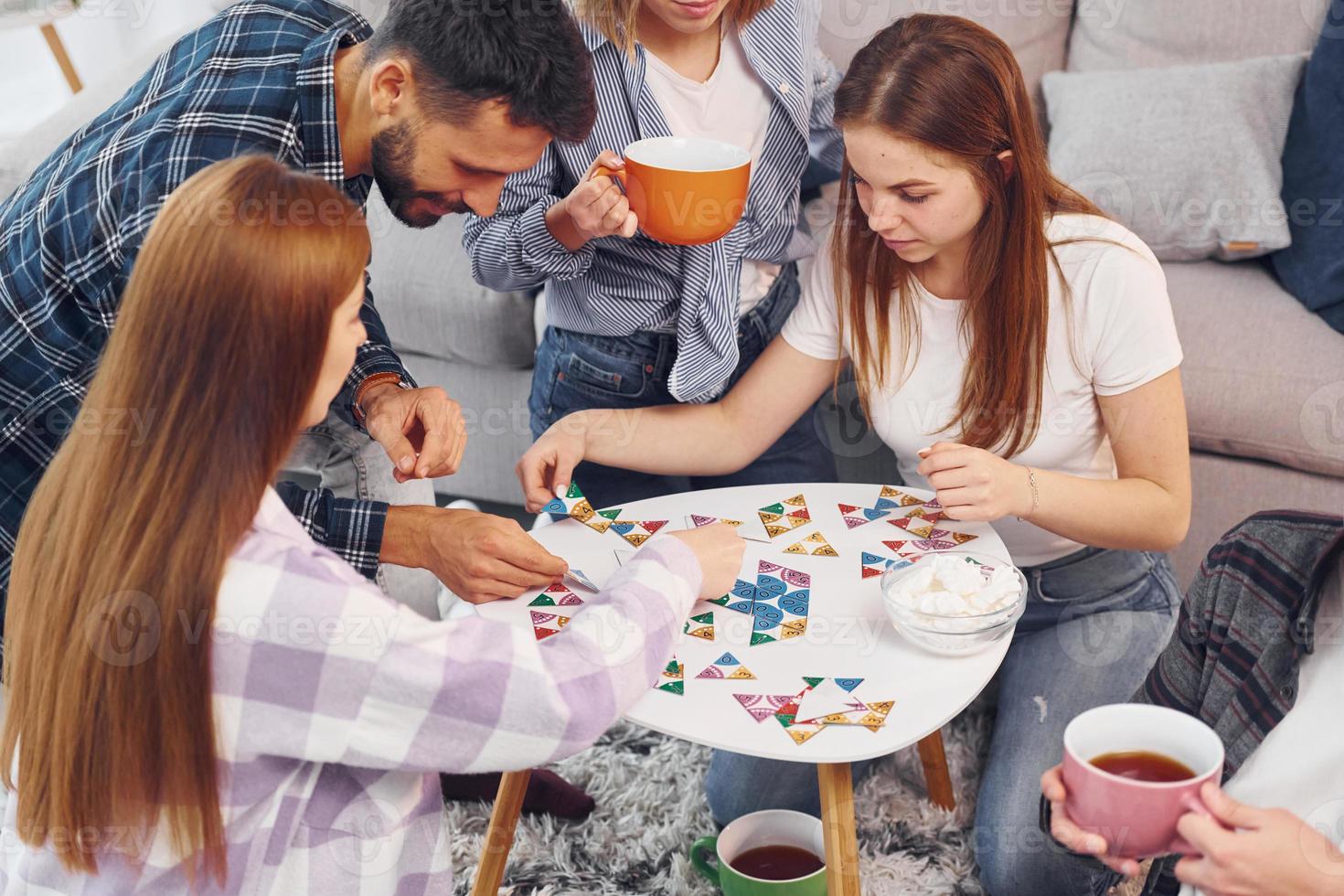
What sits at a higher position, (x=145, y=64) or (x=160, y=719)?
(x=145, y=64)

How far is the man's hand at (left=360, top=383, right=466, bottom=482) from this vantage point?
1456 millimetres

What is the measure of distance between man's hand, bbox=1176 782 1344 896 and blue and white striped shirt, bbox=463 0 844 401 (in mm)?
969

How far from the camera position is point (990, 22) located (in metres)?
2.46

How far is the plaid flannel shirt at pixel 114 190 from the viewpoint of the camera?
4.11ft

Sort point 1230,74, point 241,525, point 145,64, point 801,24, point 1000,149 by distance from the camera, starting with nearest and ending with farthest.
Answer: point 241,525
point 1000,149
point 801,24
point 1230,74
point 145,64

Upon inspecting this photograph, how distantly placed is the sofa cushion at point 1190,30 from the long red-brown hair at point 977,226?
107 centimetres

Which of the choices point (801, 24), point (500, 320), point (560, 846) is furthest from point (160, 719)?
point (500, 320)

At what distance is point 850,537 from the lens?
1465 mm

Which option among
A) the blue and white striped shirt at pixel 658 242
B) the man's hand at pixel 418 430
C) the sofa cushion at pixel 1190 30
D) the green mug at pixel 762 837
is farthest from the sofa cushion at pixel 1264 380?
the man's hand at pixel 418 430

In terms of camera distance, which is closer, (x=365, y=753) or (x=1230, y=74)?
(x=365, y=753)

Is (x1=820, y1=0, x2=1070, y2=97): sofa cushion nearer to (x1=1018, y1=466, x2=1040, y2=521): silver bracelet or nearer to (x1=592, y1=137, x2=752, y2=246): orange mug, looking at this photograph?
(x1=592, y1=137, x2=752, y2=246): orange mug

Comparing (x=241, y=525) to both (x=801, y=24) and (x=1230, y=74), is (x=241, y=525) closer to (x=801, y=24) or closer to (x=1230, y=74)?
(x=801, y=24)

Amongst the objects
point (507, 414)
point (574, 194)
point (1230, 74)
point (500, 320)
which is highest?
point (574, 194)

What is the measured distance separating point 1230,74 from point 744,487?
1.40m
